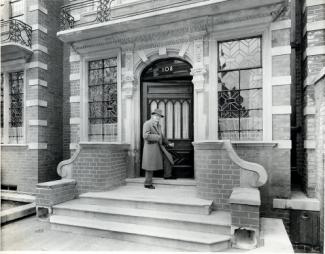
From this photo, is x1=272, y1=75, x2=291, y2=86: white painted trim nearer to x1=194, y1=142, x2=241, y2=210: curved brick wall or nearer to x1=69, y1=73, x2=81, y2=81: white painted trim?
x1=194, y1=142, x2=241, y2=210: curved brick wall

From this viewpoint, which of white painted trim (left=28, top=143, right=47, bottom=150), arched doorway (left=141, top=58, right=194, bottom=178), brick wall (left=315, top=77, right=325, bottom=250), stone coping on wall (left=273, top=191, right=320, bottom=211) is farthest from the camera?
white painted trim (left=28, top=143, right=47, bottom=150)

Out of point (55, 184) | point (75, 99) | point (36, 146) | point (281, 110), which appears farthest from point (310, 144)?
point (36, 146)

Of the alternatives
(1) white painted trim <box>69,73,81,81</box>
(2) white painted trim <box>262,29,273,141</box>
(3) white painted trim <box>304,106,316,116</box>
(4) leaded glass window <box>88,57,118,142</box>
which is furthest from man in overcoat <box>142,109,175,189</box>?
(3) white painted trim <box>304,106,316,116</box>

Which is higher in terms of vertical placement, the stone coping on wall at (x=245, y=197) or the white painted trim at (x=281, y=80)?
the white painted trim at (x=281, y=80)

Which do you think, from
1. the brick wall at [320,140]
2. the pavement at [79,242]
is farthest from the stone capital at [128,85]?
the brick wall at [320,140]

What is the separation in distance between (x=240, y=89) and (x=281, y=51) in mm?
1214

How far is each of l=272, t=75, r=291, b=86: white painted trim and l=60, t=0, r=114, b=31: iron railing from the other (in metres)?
4.90

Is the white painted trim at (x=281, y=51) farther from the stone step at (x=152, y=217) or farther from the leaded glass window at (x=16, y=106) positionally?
the leaded glass window at (x=16, y=106)

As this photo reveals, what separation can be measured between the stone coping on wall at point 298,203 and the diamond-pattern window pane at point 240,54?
316cm

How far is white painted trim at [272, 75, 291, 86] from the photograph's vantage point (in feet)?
18.4

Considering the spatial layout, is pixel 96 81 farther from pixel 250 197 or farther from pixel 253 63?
pixel 250 197

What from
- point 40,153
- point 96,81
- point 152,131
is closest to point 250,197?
point 152,131

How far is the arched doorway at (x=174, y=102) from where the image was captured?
6.99 m

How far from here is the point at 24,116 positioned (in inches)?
321
